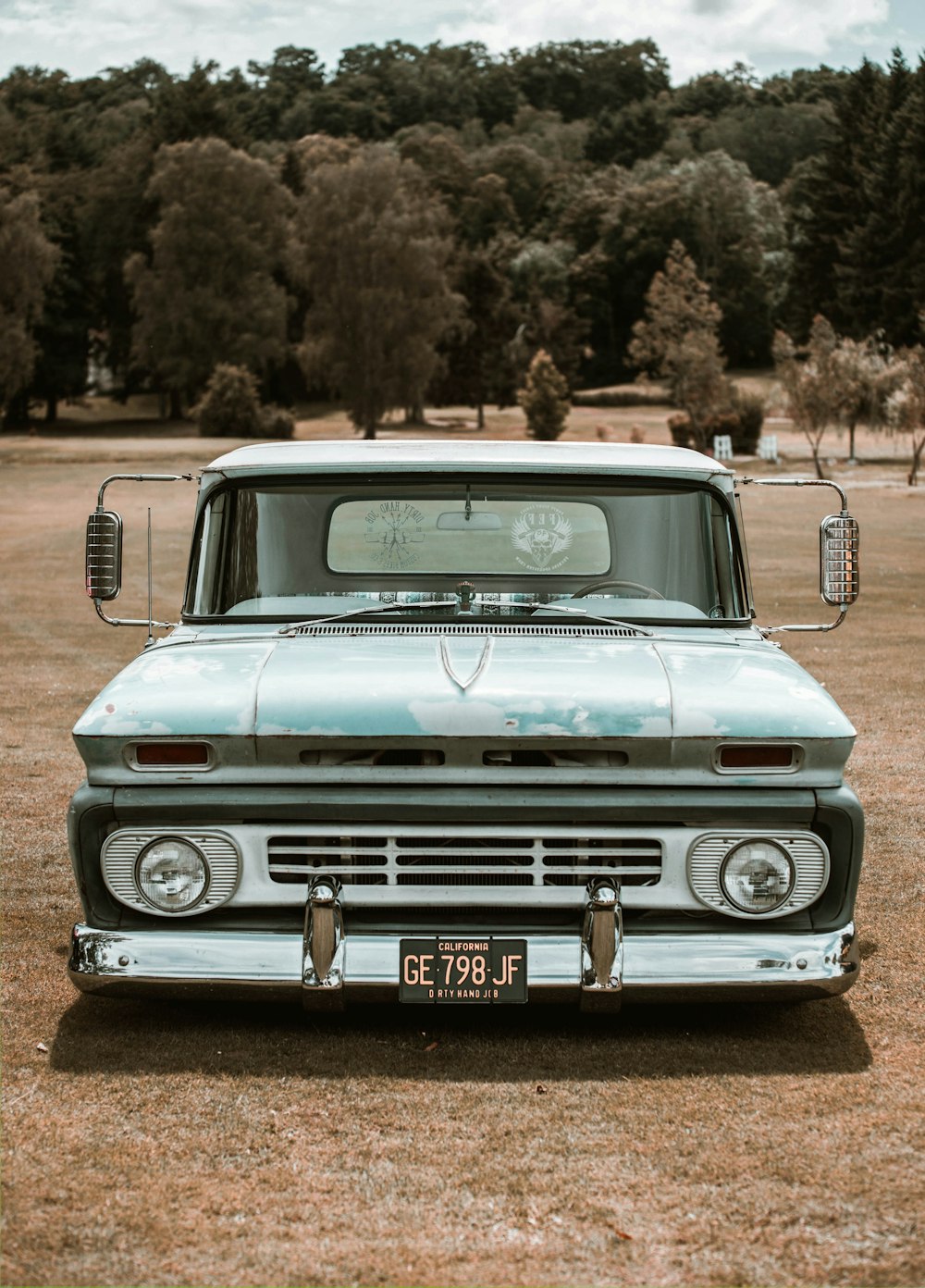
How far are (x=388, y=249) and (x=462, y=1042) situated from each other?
71094 mm

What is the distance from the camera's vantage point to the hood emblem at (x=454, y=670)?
4461 millimetres

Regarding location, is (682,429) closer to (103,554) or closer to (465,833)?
(103,554)

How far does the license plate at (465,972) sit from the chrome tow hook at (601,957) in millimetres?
173

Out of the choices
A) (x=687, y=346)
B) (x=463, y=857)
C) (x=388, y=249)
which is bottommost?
(x=463, y=857)

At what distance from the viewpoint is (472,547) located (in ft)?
18.0

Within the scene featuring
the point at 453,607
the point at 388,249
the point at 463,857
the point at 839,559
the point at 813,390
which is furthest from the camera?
the point at 388,249

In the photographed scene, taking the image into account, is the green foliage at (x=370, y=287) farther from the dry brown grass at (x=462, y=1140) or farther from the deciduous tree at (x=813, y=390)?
the dry brown grass at (x=462, y=1140)

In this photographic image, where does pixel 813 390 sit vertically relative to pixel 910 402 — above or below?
above

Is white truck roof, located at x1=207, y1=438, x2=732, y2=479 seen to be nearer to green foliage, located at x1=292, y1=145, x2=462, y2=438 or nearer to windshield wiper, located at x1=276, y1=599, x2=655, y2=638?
windshield wiper, located at x1=276, y1=599, x2=655, y2=638

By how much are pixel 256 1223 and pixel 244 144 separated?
100350mm

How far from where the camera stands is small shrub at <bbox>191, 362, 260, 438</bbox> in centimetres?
6738

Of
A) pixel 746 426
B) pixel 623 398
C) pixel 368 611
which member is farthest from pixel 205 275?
pixel 368 611

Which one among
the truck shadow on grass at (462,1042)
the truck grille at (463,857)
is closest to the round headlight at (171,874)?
the truck grille at (463,857)

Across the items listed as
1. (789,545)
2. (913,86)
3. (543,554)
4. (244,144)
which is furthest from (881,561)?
(244,144)
